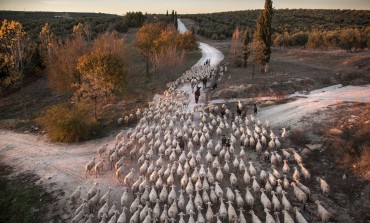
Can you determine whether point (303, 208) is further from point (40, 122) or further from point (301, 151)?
point (40, 122)

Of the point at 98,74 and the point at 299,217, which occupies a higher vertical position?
the point at 98,74

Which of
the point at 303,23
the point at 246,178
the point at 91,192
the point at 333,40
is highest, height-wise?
the point at 303,23

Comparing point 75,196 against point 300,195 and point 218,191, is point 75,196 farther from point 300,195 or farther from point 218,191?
point 300,195

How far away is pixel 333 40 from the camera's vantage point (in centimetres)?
5438

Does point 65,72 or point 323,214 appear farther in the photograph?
point 65,72

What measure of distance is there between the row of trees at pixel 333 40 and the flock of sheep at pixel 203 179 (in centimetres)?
3624

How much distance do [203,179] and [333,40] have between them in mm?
48514

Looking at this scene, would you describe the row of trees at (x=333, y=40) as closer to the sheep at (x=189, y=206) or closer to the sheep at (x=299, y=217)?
the sheep at (x=299, y=217)

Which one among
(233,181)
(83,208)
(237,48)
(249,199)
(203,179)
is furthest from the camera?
(237,48)

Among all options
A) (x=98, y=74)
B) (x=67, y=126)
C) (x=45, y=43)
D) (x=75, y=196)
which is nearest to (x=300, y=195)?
(x=75, y=196)

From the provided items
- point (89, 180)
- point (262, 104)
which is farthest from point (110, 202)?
point (262, 104)

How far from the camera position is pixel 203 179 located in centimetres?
1568

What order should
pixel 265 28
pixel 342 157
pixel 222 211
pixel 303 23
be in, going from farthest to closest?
pixel 303 23
pixel 265 28
pixel 342 157
pixel 222 211

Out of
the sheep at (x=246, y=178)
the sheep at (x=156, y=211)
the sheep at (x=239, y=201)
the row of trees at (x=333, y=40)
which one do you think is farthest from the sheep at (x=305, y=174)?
the row of trees at (x=333, y=40)
